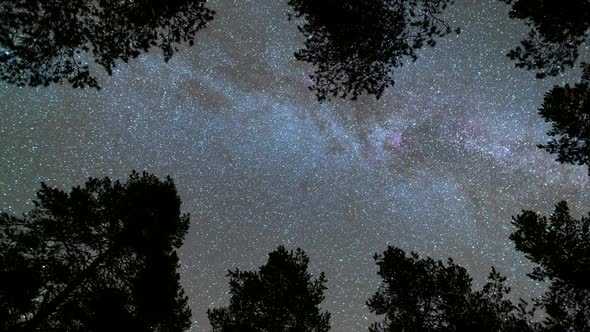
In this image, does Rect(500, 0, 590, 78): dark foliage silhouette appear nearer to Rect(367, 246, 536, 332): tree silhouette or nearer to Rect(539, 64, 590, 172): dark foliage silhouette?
Rect(539, 64, 590, 172): dark foliage silhouette

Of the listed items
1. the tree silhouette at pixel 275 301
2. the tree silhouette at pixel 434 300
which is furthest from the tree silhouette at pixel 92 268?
the tree silhouette at pixel 434 300

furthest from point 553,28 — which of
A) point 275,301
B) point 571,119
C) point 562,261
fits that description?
point 275,301

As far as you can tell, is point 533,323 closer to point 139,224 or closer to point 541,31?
point 541,31

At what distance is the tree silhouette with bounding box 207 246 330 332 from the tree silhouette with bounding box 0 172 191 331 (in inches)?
76.8

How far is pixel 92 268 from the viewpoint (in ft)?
33.5

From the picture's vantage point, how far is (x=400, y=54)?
961cm

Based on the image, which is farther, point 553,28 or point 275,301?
point 275,301

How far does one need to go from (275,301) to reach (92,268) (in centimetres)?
642

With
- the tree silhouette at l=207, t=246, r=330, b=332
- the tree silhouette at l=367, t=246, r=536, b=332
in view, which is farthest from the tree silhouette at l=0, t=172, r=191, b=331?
the tree silhouette at l=367, t=246, r=536, b=332

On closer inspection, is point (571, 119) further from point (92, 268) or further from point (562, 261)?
point (92, 268)

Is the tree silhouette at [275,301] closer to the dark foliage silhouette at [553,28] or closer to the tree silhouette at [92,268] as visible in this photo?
the tree silhouette at [92,268]

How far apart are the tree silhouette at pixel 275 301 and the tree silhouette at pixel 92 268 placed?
1950 millimetres

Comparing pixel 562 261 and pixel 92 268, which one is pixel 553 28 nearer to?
pixel 562 261

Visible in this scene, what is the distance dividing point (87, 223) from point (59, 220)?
76cm
